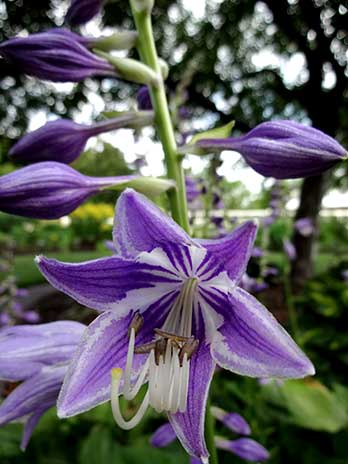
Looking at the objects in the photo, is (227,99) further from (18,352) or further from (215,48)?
(18,352)

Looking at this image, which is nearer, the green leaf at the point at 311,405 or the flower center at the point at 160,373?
the flower center at the point at 160,373

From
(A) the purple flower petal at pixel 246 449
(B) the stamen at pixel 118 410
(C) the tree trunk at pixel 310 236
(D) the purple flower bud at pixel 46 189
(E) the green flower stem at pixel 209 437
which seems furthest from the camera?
(C) the tree trunk at pixel 310 236

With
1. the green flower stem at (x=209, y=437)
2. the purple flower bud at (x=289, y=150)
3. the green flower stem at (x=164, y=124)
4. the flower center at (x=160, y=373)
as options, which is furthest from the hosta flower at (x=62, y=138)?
the green flower stem at (x=209, y=437)

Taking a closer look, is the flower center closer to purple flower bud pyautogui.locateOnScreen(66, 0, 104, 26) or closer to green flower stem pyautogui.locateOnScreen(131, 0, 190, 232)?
green flower stem pyautogui.locateOnScreen(131, 0, 190, 232)

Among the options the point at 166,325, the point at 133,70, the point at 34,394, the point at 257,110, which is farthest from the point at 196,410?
the point at 257,110

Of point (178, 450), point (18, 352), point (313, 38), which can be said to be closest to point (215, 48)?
point (313, 38)

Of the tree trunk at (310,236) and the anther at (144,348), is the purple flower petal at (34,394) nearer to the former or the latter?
the anther at (144,348)

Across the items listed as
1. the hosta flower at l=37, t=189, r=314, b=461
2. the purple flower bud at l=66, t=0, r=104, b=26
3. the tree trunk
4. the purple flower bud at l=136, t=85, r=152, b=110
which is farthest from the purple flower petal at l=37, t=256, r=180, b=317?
the tree trunk
